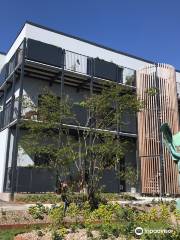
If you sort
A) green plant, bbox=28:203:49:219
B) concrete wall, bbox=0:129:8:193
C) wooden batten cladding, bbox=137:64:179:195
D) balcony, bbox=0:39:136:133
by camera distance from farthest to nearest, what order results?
wooden batten cladding, bbox=137:64:179:195 < concrete wall, bbox=0:129:8:193 < balcony, bbox=0:39:136:133 < green plant, bbox=28:203:49:219

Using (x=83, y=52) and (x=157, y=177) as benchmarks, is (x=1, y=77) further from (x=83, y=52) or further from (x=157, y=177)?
(x=157, y=177)

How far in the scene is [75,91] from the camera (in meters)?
21.9

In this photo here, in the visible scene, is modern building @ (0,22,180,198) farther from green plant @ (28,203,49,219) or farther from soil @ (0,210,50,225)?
green plant @ (28,203,49,219)

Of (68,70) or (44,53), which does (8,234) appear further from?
(68,70)

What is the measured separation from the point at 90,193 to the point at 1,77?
13.0 m

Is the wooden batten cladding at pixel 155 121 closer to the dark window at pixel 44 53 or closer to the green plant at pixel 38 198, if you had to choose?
the dark window at pixel 44 53

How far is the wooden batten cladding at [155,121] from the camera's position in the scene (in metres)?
19.7

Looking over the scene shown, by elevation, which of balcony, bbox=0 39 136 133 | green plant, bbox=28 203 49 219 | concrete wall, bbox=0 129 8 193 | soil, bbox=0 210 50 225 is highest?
balcony, bbox=0 39 136 133

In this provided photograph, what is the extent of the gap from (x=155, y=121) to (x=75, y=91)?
5218 mm

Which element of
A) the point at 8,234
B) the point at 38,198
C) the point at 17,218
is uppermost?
the point at 38,198

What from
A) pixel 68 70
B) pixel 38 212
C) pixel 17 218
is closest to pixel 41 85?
pixel 68 70

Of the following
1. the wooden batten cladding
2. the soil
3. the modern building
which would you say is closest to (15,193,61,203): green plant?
the modern building

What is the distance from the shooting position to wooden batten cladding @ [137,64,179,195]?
1973 cm

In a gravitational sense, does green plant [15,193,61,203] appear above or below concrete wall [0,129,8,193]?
below
